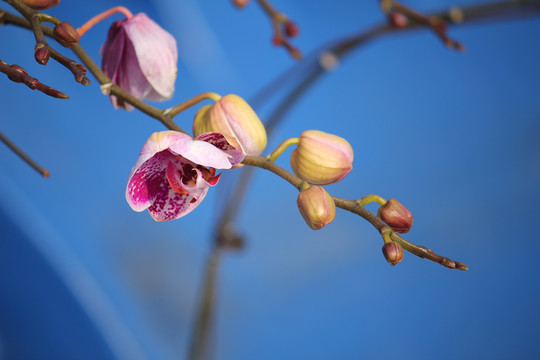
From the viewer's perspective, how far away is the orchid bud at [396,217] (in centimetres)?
20

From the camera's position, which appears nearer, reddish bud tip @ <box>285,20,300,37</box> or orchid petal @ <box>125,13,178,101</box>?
orchid petal @ <box>125,13,178,101</box>

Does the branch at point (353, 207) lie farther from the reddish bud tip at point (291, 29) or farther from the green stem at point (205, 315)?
the green stem at point (205, 315)

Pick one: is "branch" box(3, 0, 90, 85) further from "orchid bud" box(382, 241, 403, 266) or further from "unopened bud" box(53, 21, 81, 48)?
"orchid bud" box(382, 241, 403, 266)

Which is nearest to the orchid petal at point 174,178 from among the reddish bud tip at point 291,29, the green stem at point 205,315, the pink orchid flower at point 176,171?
the pink orchid flower at point 176,171

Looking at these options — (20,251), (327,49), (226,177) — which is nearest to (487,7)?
(327,49)

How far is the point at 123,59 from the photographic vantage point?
269 mm

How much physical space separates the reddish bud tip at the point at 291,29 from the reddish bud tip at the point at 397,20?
0.10 meters

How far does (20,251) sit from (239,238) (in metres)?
0.31

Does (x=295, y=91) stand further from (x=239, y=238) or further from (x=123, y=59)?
(x=123, y=59)

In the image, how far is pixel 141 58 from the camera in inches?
10.0

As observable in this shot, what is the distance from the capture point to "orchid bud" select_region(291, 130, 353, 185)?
21 centimetres

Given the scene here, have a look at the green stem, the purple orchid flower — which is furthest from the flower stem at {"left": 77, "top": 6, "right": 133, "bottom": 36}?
the green stem

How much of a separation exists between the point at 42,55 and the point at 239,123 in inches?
3.2

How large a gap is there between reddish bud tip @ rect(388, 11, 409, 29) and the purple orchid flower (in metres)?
0.29
